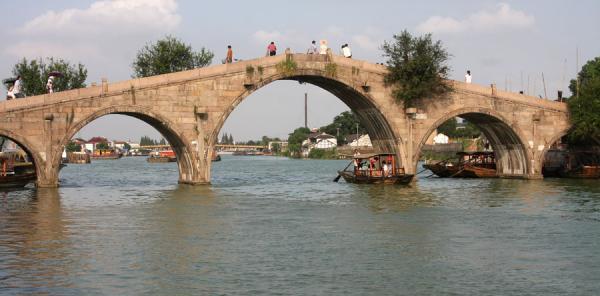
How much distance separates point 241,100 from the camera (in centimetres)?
4200

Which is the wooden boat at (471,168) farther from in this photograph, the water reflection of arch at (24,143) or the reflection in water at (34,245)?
the reflection in water at (34,245)

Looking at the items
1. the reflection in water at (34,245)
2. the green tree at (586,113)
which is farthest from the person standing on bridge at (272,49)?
the green tree at (586,113)

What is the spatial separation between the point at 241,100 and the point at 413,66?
1080 centimetres

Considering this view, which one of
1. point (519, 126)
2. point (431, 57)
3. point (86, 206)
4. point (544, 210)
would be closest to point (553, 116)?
point (519, 126)

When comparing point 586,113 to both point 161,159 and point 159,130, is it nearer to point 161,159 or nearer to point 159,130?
point 159,130

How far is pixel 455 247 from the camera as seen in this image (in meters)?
21.1

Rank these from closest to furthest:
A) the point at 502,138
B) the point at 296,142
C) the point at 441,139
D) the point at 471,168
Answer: the point at 502,138, the point at 471,168, the point at 441,139, the point at 296,142

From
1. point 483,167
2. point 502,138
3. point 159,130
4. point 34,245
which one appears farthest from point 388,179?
point 34,245

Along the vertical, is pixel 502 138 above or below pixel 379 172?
above

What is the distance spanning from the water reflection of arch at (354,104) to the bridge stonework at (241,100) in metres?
0.06

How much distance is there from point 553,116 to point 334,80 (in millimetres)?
16198

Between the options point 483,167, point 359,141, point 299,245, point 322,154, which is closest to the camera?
point 299,245

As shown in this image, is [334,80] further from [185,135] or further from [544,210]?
[544,210]

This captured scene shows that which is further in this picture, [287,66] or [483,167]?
[483,167]
